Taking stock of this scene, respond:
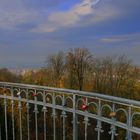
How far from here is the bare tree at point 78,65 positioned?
2790 centimetres

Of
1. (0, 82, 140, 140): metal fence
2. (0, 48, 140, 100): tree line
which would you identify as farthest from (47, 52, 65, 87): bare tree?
(0, 82, 140, 140): metal fence

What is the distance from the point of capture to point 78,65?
29.5m

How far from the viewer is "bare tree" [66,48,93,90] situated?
2790cm

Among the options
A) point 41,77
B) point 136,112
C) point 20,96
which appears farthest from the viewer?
point 41,77

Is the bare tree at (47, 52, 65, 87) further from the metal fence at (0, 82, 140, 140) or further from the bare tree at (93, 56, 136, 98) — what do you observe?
the metal fence at (0, 82, 140, 140)

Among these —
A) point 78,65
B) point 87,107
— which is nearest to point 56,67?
point 78,65

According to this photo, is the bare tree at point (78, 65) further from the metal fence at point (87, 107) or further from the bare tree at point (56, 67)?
the metal fence at point (87, 107)

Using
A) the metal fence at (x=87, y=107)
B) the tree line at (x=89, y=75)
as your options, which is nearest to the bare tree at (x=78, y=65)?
the tree line at (x=89, y=75)

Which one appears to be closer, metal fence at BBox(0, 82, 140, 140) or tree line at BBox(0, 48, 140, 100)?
metal fence at BBox(0, 82, 140, 140)

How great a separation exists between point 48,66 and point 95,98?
93.8ft

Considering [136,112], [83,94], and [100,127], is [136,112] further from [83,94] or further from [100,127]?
[83,94]

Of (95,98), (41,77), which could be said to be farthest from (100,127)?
(41,77)

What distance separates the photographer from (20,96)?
400 cm

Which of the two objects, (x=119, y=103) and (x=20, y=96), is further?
(x=20, y=96)
